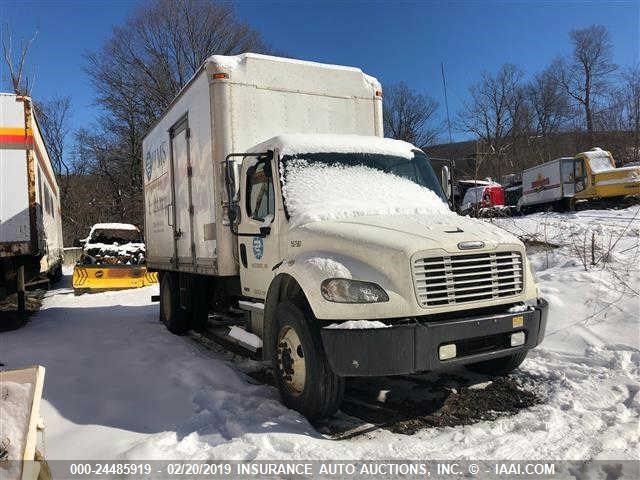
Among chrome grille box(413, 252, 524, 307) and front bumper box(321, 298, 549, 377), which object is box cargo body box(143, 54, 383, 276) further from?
chrome grille box(413, 252, 524, 307)

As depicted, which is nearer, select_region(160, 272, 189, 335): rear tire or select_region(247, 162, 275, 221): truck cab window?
select_region(247, 162, 275, 221): truck cab window

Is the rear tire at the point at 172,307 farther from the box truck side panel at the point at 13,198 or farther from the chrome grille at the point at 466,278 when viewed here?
the chrome grille at the point at 466,278

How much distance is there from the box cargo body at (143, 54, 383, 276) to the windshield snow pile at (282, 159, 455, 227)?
3.84 ft

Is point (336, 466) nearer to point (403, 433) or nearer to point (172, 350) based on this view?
point (403, 433)

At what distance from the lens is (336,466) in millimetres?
3230

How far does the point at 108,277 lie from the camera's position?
13898 millimetres

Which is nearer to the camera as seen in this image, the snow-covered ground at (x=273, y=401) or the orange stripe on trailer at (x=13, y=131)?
the snow-covered ground at (x=273, y=401)

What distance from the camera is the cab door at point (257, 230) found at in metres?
4.92

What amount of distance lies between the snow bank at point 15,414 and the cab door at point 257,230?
2.47 meters

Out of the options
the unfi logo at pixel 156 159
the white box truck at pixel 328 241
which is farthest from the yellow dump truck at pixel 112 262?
the white box truck at pixel 328 241

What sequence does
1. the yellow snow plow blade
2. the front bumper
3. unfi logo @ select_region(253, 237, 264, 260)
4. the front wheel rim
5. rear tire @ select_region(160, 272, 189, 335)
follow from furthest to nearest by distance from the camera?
the yellow snow plow blade < rear tire @ select_region(160, 272, 189, 335) < unfi logo @ select_region(253, 237, 264, 260) < the front wheel rim < the front bumper

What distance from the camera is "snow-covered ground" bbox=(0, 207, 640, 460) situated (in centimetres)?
346

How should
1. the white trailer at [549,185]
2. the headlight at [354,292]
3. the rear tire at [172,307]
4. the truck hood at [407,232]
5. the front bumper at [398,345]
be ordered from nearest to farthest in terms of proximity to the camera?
A: the front bumper at [398,345]
the headlight at [354,292]
the truck hood at [407,232]
the rear tire at [172,307]
the white trailer at [549,185]

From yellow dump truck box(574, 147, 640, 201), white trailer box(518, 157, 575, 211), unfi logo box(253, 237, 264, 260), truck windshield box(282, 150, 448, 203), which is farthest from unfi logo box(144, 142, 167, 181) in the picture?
white trailer box(518, 157, 575, 211)
